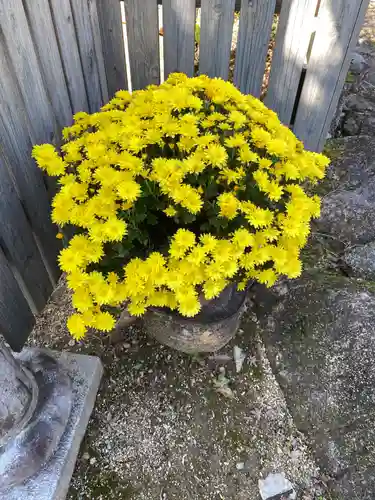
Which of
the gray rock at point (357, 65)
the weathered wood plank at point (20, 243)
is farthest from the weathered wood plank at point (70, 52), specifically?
the gray rock at point (357, 65)

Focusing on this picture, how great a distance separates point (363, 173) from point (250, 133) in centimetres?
163

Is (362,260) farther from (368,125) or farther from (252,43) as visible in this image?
(368,125)

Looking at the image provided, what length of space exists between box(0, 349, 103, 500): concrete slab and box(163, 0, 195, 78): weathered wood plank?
172 cm

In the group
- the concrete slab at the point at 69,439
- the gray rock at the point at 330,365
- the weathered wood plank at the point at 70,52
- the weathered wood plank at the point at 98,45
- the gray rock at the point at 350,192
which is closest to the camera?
the concrete slab at the point at 69,439

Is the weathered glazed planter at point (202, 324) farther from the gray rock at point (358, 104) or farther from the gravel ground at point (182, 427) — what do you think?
the gray rock at point (358, 104)

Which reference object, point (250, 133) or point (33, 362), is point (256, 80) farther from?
point (33, 362)

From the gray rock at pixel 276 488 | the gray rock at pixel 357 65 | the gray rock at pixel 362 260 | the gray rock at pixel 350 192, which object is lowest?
the gray rock at pixel 276 488

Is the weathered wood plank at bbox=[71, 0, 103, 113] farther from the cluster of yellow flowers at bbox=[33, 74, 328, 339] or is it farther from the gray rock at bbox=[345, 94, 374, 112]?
the gray rock at bbox=[345, 94, 374, 112]

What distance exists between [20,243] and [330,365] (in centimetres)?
157

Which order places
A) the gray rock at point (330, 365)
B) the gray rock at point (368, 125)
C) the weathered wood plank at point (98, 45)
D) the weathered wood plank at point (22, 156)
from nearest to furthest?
the weathered wood plank at point (22, 156) < the gray rock at point (330, 365) < the weathered wood plank at point (98, 45) < the gray rock at point (368, 125)

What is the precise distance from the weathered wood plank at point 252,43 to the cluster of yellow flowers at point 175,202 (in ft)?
2.64

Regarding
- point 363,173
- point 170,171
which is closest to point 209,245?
point 170,171

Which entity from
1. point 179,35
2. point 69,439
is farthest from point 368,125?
point 69,439

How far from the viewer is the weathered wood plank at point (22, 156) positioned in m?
1.79
